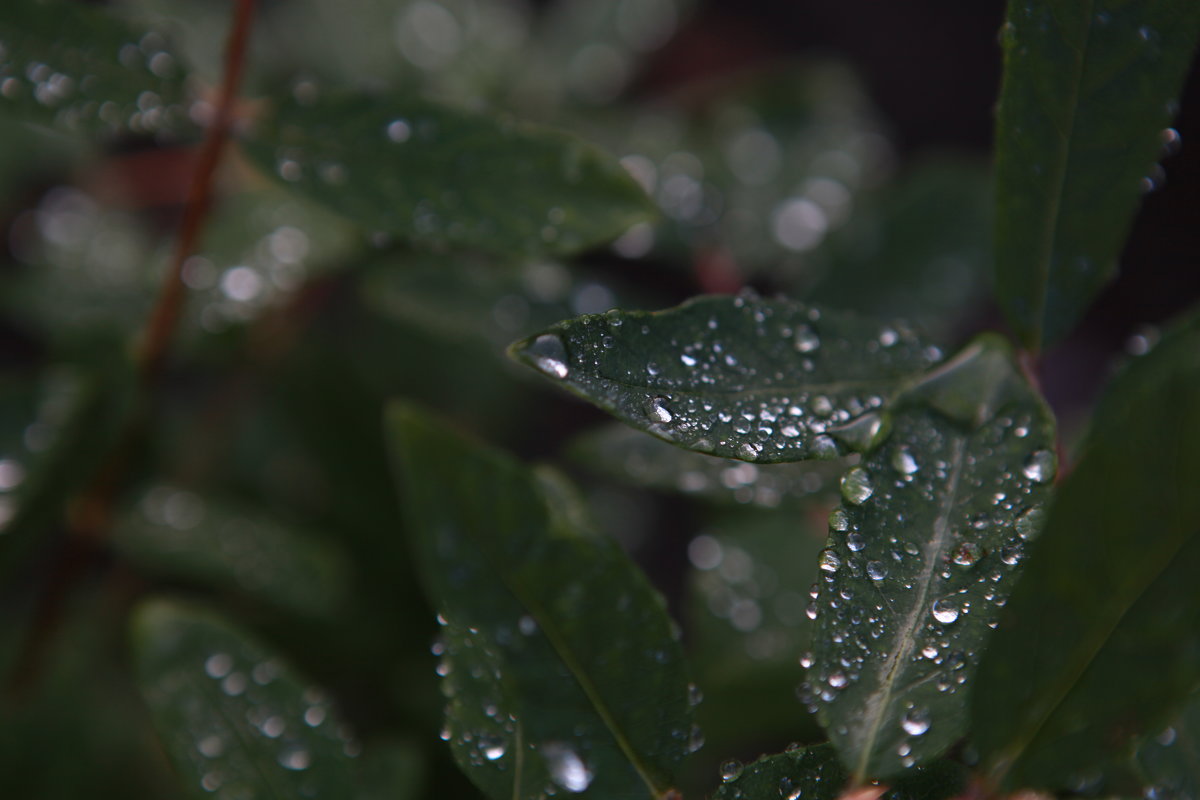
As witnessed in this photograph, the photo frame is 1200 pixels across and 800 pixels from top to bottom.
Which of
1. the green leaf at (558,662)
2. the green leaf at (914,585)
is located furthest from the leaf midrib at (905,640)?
the green leaf at (558,662)

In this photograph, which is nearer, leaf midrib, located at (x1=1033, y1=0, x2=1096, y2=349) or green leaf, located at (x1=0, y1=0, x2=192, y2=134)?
leaf midrib, located at (x1=1033, y1=0, x2=1096, y2=349)

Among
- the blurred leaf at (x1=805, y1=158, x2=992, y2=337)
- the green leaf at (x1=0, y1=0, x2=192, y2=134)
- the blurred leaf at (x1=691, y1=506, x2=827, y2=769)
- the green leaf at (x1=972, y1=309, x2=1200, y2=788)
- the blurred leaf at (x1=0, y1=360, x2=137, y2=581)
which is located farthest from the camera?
the blurred leaf at (x1=805, y1=158, x2=992, y2=337)

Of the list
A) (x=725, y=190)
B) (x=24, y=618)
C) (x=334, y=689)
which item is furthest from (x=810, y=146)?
(x=24, y=618)

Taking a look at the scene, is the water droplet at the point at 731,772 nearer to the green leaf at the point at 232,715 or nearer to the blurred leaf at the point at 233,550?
the green leaf at the point at 232,715

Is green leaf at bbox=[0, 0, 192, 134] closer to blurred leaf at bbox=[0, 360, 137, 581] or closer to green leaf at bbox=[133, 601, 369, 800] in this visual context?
blurred leaf at bbox=[0, 360, 137, 581]

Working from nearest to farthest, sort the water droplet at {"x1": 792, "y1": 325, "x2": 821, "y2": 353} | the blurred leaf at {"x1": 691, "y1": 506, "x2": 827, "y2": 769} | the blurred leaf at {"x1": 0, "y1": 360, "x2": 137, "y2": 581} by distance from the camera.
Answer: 1. the water droplet at {"x1": 792, "y1": 325, "x2": 821, "y2": 353}
2. the blurred leaf at {"x1": 0, "y1": 360, "x2": 137, "y2": 581}
3. the blurred leaf at {"x1": 691, "y1": 506, "x2": 827, "y2": 769}

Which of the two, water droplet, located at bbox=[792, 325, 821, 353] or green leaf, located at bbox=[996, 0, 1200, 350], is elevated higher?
green leaf, located at bbox=[996, 0, 1200, 350]

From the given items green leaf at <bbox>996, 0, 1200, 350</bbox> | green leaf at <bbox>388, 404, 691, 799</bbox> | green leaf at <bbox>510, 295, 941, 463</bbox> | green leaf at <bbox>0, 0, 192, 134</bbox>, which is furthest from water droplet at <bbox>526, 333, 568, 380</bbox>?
green leaf at <bbox>0, 0, 192, 134</bbox>

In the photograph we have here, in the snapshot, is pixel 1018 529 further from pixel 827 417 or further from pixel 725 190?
pixel 725 190
